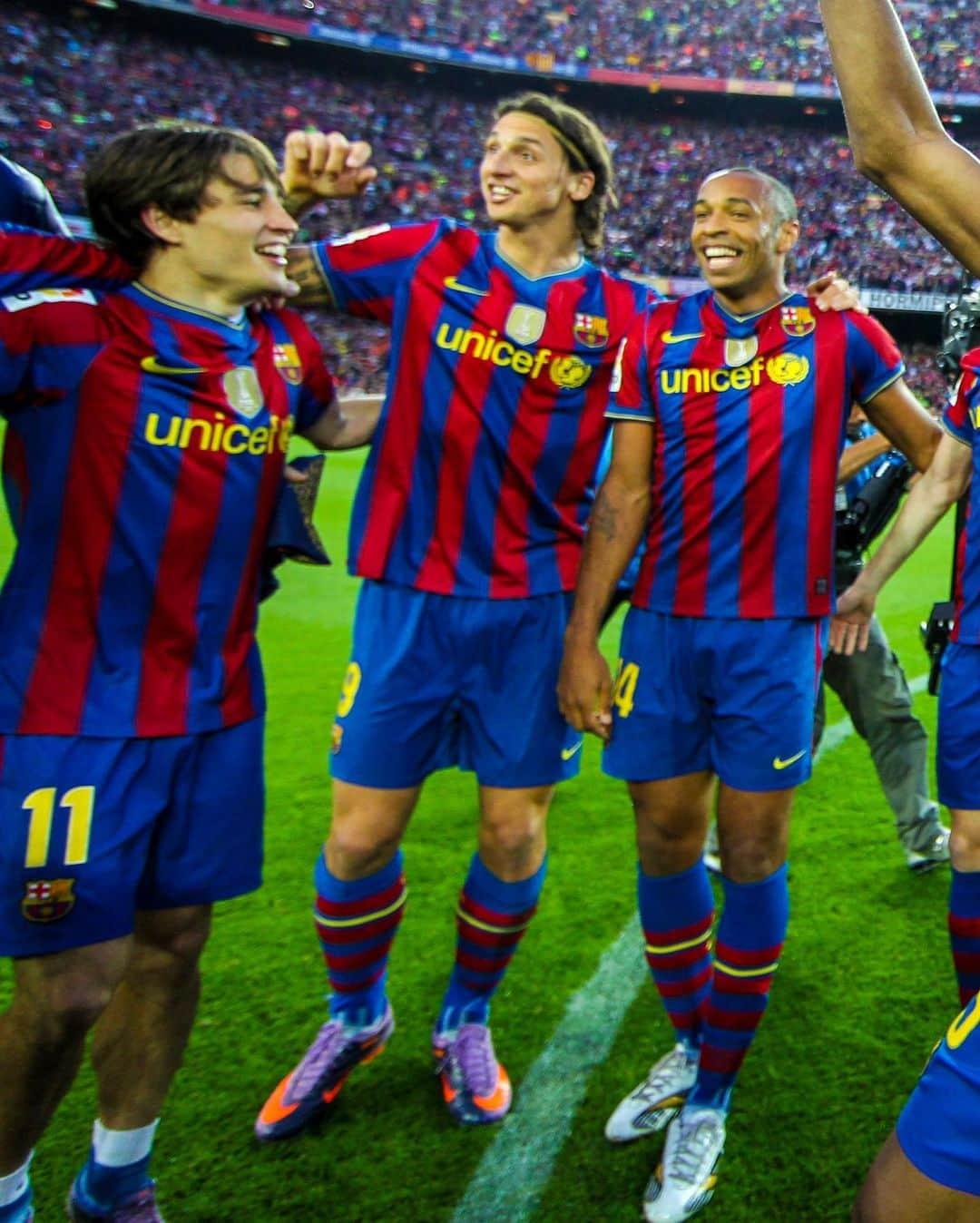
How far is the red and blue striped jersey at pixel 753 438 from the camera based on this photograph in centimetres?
231

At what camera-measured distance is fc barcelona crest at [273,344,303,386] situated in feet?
6.77

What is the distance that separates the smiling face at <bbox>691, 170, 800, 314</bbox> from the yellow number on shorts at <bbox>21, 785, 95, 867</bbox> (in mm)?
1649

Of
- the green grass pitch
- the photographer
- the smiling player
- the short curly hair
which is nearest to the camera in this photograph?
the short curly hair

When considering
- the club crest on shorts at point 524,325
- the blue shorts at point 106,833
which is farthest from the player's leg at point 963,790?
the blue shorts at point 106,833

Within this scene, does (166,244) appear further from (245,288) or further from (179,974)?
(179,974)

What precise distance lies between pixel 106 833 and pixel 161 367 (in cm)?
80

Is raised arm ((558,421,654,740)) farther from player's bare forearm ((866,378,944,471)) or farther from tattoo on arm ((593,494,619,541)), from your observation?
player's bare forearm ((866,378,944,471))

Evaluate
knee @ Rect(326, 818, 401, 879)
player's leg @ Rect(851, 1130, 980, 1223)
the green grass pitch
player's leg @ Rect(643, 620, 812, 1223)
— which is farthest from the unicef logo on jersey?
the green grass pitch

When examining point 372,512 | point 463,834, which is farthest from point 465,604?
point 463,834

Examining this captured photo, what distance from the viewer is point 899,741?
12.2 ft

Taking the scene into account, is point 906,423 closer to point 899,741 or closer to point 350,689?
point 350,689

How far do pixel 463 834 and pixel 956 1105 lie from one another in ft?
9.61

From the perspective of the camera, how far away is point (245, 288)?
1.93 m

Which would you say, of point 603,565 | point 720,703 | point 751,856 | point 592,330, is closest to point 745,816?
point 751,856
